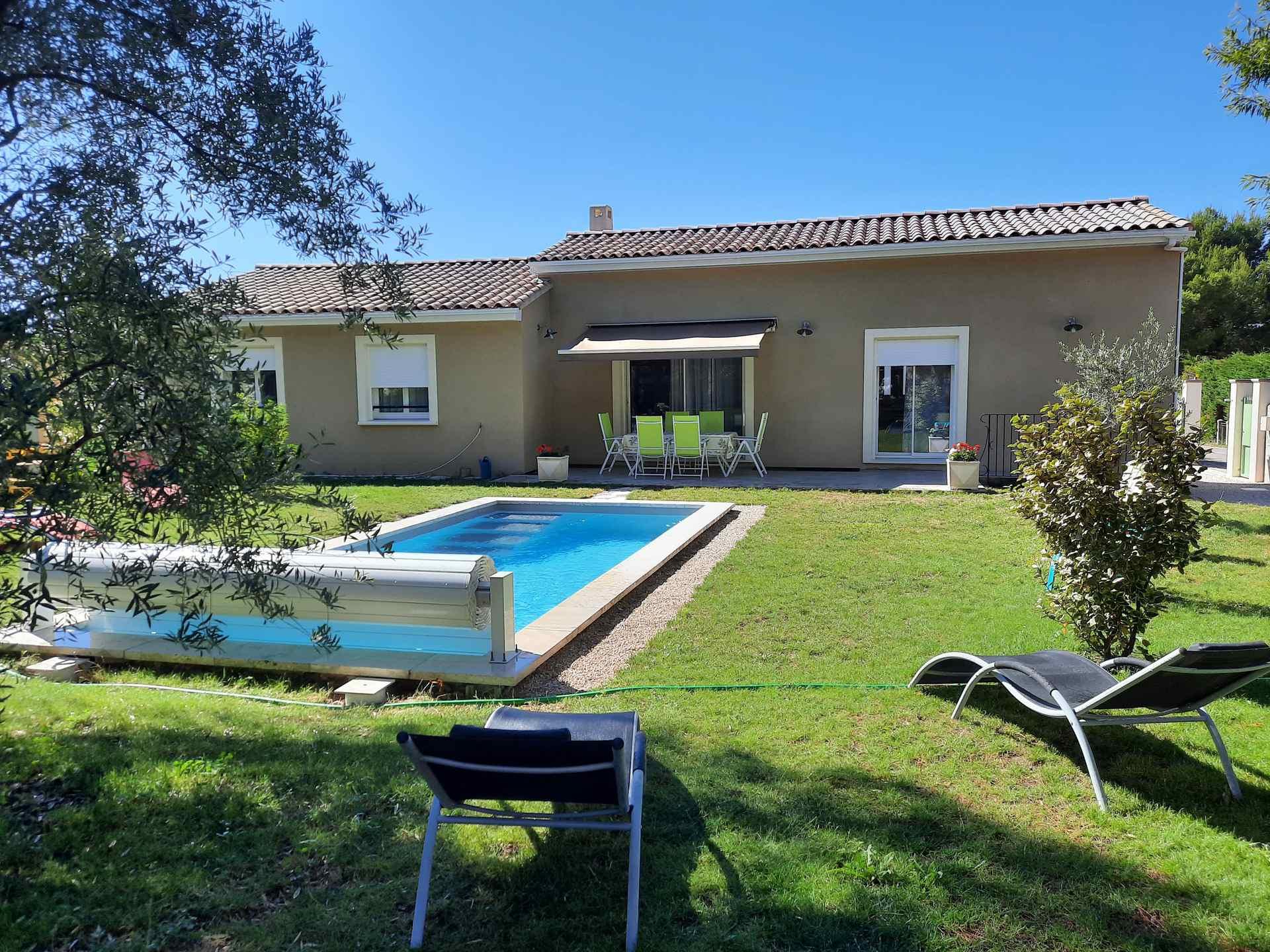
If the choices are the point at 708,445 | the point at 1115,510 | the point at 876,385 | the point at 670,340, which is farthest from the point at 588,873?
the point at 876,385

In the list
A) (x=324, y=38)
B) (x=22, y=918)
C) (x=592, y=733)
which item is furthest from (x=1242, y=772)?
(x=324, y=38)

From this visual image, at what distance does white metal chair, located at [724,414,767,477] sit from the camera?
18797 mm

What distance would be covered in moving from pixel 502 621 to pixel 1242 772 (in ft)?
16.1

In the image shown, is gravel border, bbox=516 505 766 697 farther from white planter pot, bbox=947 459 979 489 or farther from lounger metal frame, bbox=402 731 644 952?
white planter pot, bbox=947 459 979 489

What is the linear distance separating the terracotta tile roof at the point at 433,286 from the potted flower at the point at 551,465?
332 centimetres

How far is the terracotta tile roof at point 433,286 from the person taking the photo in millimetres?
18734

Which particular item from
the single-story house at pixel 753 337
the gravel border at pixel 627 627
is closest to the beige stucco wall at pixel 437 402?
the single-story house at pixel 753 337

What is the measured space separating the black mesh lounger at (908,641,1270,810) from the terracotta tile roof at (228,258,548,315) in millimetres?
14490

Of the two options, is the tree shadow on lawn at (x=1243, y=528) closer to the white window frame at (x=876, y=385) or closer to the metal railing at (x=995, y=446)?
the metal railing at (x=995, y=446)

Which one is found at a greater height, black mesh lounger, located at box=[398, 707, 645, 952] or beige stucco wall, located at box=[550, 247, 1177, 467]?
beige stucco wall, located at box=[550, 247, 1177, 467]

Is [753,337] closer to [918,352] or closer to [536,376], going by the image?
[918,352]

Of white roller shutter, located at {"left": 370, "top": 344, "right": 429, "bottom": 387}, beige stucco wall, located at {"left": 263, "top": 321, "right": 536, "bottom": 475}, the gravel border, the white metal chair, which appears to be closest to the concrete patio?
the white metal chair

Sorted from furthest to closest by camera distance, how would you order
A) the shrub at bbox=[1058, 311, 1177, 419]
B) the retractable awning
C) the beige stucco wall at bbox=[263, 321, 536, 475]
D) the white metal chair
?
the beige stucco wall at bbox=[263, 321, 536, 475] → the white metal chair → the retractable awning → the shrub at bbox=[1058, 311, 1177, 419]

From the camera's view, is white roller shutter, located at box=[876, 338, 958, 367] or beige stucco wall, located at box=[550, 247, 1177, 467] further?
white roller shutter, located at box=[876, 338, 958, 367]
